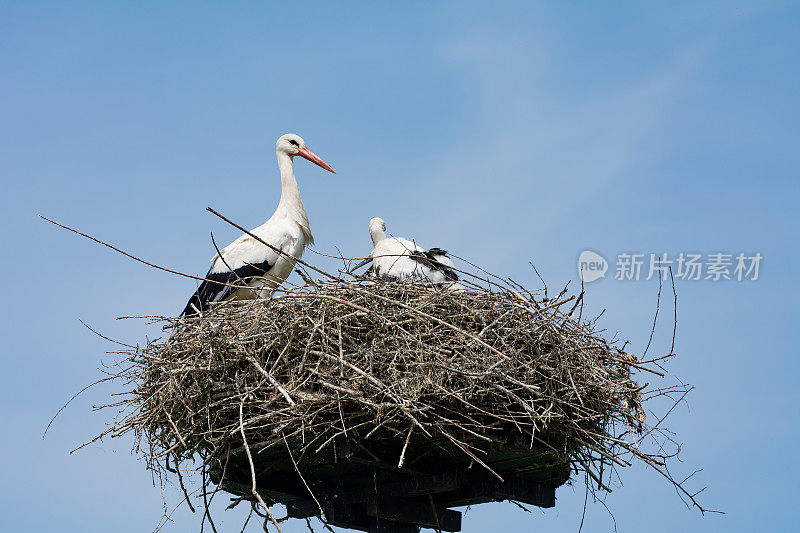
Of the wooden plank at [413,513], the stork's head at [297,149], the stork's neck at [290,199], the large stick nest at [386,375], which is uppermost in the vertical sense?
the stork's head at [297,149]

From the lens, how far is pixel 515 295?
14.1ft

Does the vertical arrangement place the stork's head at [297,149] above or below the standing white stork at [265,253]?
above

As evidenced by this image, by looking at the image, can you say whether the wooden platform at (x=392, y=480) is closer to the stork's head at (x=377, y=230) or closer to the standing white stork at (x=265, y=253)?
the standing white stork at (x=265, y=253)

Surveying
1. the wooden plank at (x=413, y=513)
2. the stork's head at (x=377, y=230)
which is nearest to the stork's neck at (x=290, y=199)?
the stork's head at (x=377, y=230)

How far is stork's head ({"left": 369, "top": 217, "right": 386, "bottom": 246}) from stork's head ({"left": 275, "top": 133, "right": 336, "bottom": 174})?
1.97 feet

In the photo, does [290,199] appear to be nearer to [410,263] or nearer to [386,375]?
[410,263]

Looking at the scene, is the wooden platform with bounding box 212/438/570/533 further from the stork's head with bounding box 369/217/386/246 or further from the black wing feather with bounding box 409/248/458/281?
the stork's head with bounding box 369/217/386/246

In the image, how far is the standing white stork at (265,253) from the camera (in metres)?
6.01

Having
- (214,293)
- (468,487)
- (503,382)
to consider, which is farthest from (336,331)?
(214,293)

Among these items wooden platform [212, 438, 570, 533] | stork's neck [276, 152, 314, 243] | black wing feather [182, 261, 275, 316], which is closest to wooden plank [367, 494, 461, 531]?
wooden platform [212, 438, 570, 533]

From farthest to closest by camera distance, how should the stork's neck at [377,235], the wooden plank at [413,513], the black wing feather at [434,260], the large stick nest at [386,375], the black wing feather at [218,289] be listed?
the stork's neck at [377,235]
the black wing feather at [218,289]
the black wing feather at [434,260]
the wooden plank at [413,513]
the large stick nest at [386,375]

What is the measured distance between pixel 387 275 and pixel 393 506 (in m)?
1.57

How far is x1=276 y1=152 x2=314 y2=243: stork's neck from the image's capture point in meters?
6.49

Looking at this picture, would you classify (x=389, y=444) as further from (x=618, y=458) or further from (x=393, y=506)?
(x=618, y=458)
